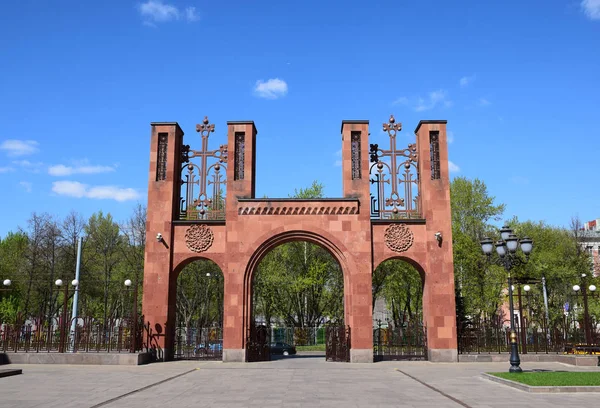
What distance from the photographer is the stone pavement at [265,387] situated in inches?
419

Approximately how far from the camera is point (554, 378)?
1362cm

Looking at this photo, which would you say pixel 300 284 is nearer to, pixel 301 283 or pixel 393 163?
pixel 301 283

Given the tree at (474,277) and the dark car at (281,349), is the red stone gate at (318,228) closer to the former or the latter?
the dark car at (281,349)

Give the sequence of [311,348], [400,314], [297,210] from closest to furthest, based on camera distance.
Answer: [297,210]
[311,348]
[400,314]

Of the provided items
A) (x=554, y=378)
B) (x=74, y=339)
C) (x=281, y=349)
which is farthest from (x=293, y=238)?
(x=554, y=378)

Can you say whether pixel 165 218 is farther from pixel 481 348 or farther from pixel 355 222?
pixel 481 348

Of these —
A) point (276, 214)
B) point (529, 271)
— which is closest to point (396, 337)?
point (276, 214)

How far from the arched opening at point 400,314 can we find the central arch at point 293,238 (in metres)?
2.37

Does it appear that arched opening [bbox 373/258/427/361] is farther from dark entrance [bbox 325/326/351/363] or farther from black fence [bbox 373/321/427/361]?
dark entrance [bbox 325/326/351/363]

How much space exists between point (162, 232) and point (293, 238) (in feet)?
18.2

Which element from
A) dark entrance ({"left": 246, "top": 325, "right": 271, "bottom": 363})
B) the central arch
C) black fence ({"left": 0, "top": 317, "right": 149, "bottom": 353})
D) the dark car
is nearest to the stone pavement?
black fence ({"left": 0, "top": 317, "right": 149, "bottom": 353})

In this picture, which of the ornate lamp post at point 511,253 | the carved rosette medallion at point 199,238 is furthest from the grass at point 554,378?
the carved rosette medallion at point 199,238

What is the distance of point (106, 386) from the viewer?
13.3m

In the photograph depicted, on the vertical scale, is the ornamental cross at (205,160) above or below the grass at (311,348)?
above
